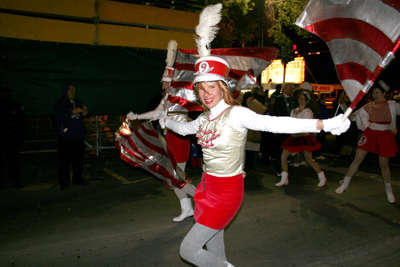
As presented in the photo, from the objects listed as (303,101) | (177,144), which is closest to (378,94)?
(303,101)

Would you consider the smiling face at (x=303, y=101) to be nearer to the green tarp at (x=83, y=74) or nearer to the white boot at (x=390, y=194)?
the white boot at (x=390, y=194)

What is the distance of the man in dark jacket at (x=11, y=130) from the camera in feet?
19.2

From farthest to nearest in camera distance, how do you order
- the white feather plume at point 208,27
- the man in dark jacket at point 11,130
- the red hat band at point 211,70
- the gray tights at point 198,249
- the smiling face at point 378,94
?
the man in dark jacket at point 11,130, the smiling face at point 378,94, the white feather plume at point 208,27, the red hat band at point 211,70, the gray tights at point 198,249

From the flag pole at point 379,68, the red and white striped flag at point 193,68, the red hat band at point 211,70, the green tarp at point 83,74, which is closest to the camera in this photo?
the flag pole at point 379,68

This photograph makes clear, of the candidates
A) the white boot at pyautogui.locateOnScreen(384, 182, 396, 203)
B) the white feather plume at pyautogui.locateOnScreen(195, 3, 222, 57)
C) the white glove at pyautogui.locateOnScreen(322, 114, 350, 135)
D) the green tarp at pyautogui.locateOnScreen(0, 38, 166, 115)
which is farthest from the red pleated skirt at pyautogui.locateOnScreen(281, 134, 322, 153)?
the white glove at pyautogui.locateOnScreen(322, 114, 350, 135)

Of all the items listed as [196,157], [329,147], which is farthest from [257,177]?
[329,147]

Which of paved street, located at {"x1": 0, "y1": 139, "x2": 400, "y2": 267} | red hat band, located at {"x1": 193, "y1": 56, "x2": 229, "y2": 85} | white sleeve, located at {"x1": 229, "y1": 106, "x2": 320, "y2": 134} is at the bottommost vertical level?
paved street, located at {"x1": 0, "y1": 139, "x2": 400, "y2": 267}

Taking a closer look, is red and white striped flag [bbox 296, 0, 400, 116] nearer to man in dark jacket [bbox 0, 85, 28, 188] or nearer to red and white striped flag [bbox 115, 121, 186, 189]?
red and white striped flag [bbox 115, 121, 186, 189]

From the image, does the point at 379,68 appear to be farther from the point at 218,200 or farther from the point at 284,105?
the point at 284,105

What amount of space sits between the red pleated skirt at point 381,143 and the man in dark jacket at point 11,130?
6656mm

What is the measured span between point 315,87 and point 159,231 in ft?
78.0

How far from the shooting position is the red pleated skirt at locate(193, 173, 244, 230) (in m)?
2.39

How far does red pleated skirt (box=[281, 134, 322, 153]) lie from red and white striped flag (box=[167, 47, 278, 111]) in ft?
8.91

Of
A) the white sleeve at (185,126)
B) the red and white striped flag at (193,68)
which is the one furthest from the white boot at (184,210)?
the white sleeve at (185,126)
